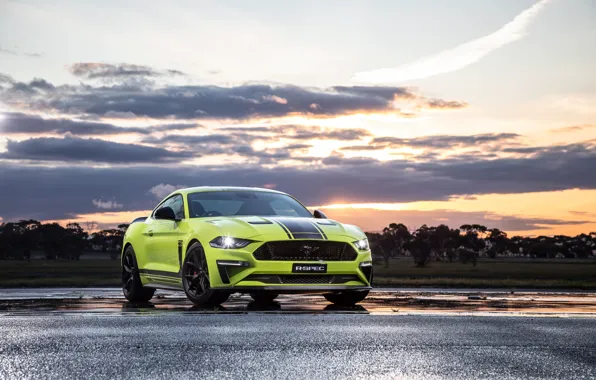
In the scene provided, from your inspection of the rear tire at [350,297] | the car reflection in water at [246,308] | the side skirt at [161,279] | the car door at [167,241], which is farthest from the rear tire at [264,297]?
the car door at [167,241]

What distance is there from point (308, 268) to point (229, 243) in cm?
111

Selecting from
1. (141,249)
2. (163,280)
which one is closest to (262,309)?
(163,280)

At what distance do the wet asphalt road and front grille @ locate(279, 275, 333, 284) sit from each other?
1750mm

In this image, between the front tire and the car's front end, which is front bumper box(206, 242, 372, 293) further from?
the front tire

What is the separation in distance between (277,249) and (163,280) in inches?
90.9

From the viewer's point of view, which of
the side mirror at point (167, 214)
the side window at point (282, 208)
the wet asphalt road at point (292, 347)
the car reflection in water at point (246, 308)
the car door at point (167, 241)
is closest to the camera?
the wet asphalt road at point (292, 347)

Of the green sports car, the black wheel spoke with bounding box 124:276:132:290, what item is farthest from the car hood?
the black wheel spoke with bounding box 124:276:132:290

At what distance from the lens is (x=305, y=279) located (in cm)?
1115

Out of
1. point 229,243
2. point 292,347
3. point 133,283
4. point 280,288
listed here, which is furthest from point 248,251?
point 292,347

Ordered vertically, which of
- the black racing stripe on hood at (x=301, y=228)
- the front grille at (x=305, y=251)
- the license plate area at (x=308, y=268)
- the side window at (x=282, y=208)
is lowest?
the license plate area at (x=308, y=268)

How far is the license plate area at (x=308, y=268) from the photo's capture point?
11084mm

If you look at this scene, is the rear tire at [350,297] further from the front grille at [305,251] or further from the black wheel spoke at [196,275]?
the black wheel spoke at [196,275]

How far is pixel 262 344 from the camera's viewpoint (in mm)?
6812

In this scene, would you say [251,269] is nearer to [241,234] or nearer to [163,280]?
[241,234]
